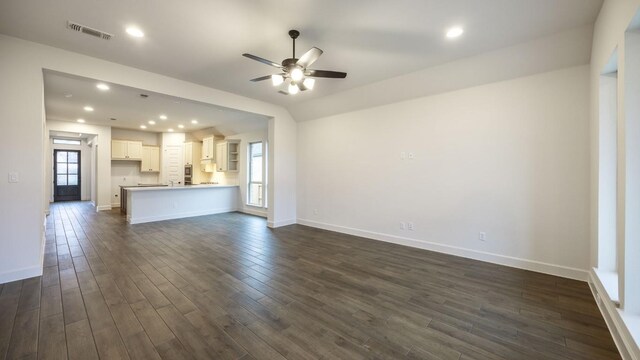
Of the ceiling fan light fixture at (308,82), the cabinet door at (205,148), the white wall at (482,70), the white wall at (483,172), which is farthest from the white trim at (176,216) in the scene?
the ceiling fan light fixture at (308,82)

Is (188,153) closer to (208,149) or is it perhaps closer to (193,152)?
(193,152)

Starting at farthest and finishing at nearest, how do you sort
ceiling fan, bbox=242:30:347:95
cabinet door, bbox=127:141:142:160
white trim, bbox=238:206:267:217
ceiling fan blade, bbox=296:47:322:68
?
cabinet door, bbox=127:141:142:160
white trim, bbox=238:206:267:217
ceiling fan, bbox=242:30:347:95
ceiling fan blade, bbox=296:47:322:68

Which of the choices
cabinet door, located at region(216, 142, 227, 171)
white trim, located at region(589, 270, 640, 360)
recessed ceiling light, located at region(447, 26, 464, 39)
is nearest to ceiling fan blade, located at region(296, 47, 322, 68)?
recessed ceiling light, located at region(447, 26, 464, 39)

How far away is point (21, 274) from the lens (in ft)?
10.1

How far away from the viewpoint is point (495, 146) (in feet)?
12.3

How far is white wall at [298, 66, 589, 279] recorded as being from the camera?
324cm

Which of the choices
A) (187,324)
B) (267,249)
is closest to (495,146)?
(267,249)

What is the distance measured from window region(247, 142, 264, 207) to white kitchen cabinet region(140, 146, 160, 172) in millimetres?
4705

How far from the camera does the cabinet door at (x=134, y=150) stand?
9438 millimetres

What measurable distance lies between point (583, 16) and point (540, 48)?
0.53m

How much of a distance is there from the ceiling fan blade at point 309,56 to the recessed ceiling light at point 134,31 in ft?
6.22

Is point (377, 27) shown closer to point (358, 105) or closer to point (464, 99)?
point (464, 99)

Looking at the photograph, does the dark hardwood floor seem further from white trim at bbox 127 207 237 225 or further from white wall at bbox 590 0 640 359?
white trim at bbox 127 207 237 225

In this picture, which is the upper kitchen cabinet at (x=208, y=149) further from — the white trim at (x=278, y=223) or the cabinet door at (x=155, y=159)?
the white trim at (x=278, y=223)
